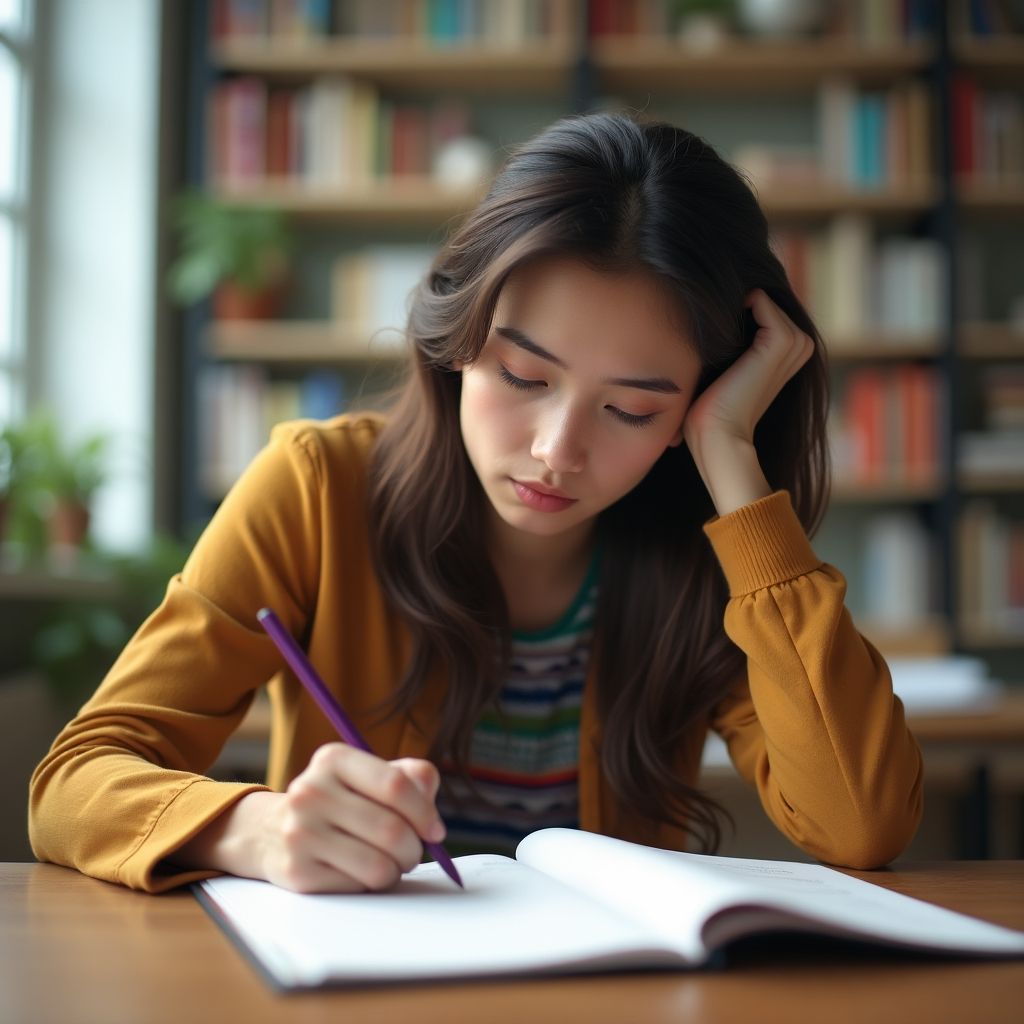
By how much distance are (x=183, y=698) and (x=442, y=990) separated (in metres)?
0.52

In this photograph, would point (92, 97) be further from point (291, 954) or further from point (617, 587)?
point (291, 954)

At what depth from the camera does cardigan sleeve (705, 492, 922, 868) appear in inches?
40.4

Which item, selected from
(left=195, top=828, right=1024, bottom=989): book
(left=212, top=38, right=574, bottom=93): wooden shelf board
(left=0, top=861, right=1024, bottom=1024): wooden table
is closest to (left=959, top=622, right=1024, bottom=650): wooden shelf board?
(left=212, top=38, right=574, bottom=93): wooden shelf board

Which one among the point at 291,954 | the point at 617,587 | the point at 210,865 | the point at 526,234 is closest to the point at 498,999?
the point at 291,954

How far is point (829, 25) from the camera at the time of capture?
3535 mm

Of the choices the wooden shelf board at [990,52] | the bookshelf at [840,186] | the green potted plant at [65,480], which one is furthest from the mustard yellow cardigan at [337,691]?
the wooden shelf board at [990,52]

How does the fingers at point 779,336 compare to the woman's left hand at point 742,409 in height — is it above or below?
above

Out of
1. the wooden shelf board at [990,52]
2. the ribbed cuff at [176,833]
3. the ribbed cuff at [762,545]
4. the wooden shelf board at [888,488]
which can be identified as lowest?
the ribbed cuff at [176,833]

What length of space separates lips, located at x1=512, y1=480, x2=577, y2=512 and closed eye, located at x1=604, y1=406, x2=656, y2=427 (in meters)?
0.09

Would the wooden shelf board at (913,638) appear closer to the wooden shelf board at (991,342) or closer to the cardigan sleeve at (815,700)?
the wooden shelf board at (991,342)

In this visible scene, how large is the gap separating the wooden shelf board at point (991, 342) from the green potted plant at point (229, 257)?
2070 millimetres

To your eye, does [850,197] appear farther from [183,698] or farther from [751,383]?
[183,698]

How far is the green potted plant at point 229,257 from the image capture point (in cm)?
329

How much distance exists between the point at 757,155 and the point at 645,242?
8.82 feet
